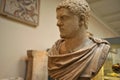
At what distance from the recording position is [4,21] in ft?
6.18

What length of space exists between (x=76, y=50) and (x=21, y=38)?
3.42 feet

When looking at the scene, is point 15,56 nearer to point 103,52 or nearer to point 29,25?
point 29,25

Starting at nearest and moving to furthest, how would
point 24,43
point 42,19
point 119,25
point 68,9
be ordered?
point 68,9 < point 24,43 < point 42,19 < point 119,25

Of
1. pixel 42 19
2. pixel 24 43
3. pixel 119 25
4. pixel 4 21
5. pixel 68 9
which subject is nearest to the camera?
pixel 68 9

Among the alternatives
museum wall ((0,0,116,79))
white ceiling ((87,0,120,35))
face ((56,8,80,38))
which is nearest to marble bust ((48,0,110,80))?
face ((56,8,80,38))

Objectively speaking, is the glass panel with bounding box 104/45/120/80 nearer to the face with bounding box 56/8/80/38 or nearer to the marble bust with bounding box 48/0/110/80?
the marble bust with bounding box 48/0/110/80

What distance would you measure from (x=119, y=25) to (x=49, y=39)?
6.53ft

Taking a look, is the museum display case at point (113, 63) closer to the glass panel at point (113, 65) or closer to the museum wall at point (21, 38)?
the glass panel at point (113, 65)

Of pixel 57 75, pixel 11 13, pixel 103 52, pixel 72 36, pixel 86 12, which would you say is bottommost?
pixel 57 75

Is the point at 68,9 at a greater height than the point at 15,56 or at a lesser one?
greater

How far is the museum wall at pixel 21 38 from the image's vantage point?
184 cm

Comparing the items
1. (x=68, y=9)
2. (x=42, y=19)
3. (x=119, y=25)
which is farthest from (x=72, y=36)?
(x=119, y=25)

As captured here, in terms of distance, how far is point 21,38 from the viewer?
2027 millimetres

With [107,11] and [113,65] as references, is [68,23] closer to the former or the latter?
[113,65]
